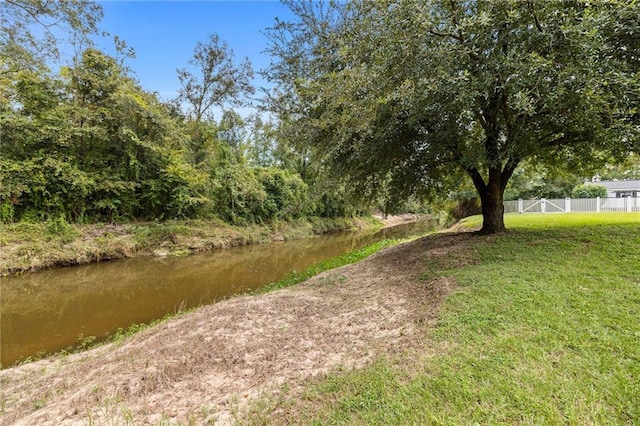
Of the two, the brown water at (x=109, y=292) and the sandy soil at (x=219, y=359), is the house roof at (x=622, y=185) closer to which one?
the brown water at (x=109, y=292)

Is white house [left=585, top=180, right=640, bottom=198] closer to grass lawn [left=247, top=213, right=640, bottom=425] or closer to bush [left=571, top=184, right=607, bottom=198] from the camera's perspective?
bush [left=571, top=184, right=607, bottom=198]

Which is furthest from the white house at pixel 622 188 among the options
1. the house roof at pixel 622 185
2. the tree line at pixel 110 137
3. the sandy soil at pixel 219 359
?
the sandy soil at pixel 219 359

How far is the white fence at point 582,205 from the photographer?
52.7 feet

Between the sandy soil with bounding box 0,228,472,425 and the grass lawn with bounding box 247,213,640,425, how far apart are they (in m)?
0.35

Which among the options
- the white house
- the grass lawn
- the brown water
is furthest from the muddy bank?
the white house

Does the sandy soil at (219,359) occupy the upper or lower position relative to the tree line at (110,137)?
lower

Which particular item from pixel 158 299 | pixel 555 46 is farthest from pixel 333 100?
pixel 158 299

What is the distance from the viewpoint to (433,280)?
527 cm

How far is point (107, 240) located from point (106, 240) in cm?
4

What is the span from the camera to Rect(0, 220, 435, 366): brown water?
6.06m

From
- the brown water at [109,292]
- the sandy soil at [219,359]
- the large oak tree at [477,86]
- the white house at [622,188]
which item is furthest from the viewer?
the white house at [622,188]

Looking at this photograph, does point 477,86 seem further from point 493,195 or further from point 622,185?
point 622,185

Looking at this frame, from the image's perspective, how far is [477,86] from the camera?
5.10 metres

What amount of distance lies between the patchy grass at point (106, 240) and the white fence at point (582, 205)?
16.1 meters
